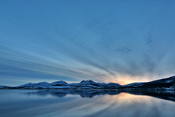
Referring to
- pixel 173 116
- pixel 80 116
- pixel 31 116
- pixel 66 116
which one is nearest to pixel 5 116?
pixel 31 116

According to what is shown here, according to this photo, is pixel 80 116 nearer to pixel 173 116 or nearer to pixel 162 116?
pixel 162 116

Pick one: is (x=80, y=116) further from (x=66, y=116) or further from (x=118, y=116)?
(x=118, y=116)

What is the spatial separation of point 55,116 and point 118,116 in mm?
6333

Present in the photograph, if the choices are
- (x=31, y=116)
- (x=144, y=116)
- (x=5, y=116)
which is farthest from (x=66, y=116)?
(x=144, y=116)

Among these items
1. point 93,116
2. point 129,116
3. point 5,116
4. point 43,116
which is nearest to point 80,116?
point 93,116

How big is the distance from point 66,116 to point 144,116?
25.7 feet

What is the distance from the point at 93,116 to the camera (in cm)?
1345

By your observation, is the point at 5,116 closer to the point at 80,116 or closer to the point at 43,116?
the point at 43,116

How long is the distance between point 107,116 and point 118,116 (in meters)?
1.11

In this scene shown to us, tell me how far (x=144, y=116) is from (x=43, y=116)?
33.2ft

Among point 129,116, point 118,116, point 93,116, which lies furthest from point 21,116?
point 129,116

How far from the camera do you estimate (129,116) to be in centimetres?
1348

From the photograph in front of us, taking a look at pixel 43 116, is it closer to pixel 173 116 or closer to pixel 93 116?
pixel 93 116

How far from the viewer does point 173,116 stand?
13.6m
